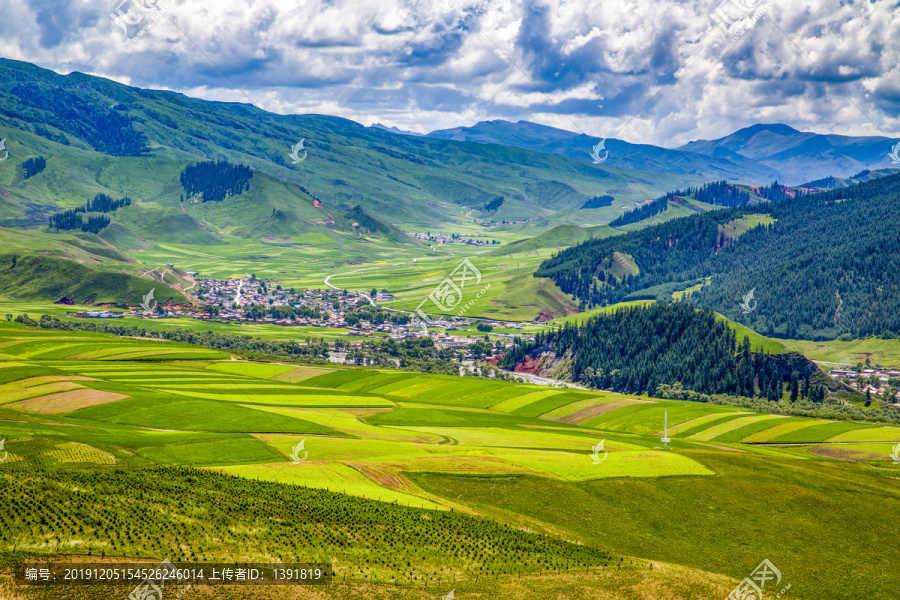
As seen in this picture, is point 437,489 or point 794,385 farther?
point 794,385

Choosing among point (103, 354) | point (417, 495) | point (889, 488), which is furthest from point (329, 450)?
point (103, 354)

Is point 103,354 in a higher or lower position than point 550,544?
higher

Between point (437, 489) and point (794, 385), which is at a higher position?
point (794, 385)

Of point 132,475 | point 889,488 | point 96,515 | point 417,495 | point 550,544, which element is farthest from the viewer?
point 889,488

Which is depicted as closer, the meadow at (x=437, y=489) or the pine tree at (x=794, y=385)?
the meadow at (x=437, y=489)

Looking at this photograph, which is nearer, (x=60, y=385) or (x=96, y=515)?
(x=96, y=515)

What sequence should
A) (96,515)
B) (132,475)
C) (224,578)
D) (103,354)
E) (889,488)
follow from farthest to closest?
(103,354) < (889,488) < (132,475) < (96,515) < (224,578)

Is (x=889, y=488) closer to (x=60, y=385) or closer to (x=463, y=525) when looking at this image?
(x=463, y=525)

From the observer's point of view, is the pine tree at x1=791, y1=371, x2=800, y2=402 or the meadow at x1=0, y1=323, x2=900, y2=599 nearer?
the meadow at x1=0, y1=323, x2=900, y2=599
